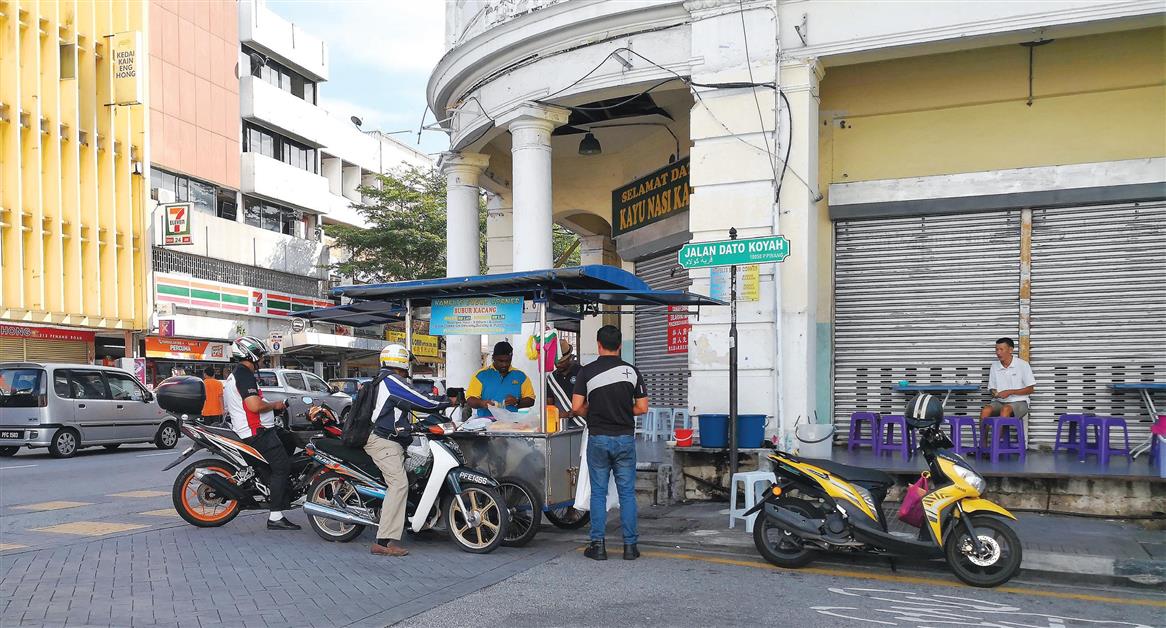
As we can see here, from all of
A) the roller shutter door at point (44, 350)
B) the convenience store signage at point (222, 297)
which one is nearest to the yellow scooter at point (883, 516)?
the convenience store signage at point (222, 297)

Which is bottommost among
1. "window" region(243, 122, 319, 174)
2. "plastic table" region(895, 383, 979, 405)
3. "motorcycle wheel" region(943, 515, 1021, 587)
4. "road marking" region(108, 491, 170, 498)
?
"road marking" region(108, 491, 170, 498)

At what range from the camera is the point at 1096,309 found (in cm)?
1114

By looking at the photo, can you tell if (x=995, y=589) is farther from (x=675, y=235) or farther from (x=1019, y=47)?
(x=675, y=235)

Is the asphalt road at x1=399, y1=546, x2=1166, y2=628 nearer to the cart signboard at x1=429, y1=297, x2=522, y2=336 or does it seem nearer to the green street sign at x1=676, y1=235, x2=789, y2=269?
the cart signboard at x1=429, y1=297, x2=522, y2=336

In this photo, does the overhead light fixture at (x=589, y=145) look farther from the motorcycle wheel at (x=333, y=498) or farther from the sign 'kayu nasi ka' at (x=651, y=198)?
the motorcycle wheel at (x=333, y=498)

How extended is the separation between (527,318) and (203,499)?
3627 millimetres

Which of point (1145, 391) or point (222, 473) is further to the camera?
point (1145, 391)

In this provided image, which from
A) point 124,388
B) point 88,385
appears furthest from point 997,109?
point 124,388

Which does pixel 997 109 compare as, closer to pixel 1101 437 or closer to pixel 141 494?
pixel 1101 437

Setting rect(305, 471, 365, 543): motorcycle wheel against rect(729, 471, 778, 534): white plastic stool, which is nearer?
rect(305, 471, 365, 543): motorcycle wheel

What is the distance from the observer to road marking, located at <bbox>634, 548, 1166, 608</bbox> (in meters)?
6.39

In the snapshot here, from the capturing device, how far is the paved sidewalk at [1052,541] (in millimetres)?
7164

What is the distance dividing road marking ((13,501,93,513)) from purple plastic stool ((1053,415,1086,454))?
11205mm

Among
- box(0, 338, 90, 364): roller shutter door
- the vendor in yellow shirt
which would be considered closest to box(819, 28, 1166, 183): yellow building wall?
the vendor in yellow shirt
